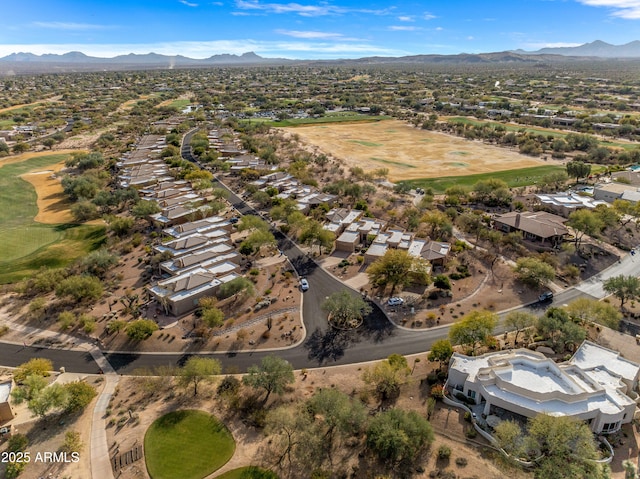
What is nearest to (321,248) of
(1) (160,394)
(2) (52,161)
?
(1) (160,394)

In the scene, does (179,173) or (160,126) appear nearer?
(179,173)

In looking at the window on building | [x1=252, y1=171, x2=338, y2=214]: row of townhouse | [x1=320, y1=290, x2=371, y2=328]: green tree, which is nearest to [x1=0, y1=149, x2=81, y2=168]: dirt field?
[x1=252, y1=171, x2=338, y2=214]: row of townhouse

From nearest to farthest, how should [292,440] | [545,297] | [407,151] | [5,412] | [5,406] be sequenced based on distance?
[292,440] < [5,406] < [5,412] < [545,297] < [407,151]

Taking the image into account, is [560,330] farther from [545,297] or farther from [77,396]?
[77,396]

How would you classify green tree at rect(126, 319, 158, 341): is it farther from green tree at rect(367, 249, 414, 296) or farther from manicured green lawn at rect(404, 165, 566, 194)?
manicured green lawn at rect(404, 165, 566, 194)

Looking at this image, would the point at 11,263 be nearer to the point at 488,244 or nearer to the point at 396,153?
the point at 488,244

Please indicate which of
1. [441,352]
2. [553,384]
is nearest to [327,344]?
[441,352]
